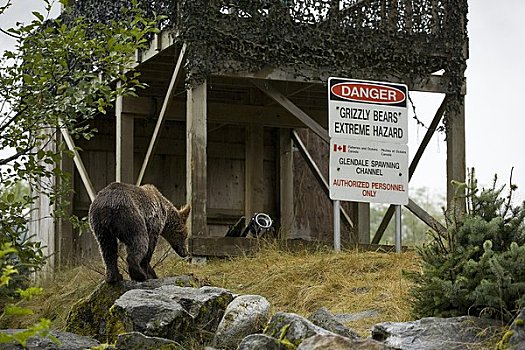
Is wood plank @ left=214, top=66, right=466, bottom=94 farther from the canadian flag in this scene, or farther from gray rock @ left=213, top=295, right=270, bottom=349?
gray rock @ left=213, top=295, right=270, bottom=349

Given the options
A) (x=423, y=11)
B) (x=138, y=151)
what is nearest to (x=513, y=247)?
(x=423, y=11)

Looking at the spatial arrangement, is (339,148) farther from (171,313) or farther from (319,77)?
(171,313)

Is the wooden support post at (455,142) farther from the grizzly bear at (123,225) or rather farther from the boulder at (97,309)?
the boulder at (97,309)

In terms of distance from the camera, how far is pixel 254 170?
19750mm

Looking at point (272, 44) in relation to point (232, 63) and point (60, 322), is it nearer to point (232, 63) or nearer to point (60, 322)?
point (232, 63)

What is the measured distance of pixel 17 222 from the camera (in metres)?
10.4

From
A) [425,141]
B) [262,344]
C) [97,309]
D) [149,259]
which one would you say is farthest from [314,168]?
[262,344]

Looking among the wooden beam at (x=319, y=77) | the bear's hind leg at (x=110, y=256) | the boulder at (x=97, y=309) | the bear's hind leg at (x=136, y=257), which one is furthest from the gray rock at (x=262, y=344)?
the wooden beam at (x=319, y=77)

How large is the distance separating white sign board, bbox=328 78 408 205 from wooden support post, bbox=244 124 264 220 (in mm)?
4772

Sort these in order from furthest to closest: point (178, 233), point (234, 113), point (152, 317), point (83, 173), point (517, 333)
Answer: point (234, 113) → point (83, 173) → point (178, 233) → point (152, 317) → point (517, 333)

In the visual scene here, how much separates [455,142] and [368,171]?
2.78 m

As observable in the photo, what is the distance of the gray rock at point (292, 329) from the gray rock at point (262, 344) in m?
0.09

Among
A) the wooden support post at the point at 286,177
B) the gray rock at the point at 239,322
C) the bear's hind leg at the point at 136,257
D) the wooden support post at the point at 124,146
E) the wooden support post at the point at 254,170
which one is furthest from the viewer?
the wooden support post at the point at 286,177

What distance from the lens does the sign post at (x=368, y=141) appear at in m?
14.7
